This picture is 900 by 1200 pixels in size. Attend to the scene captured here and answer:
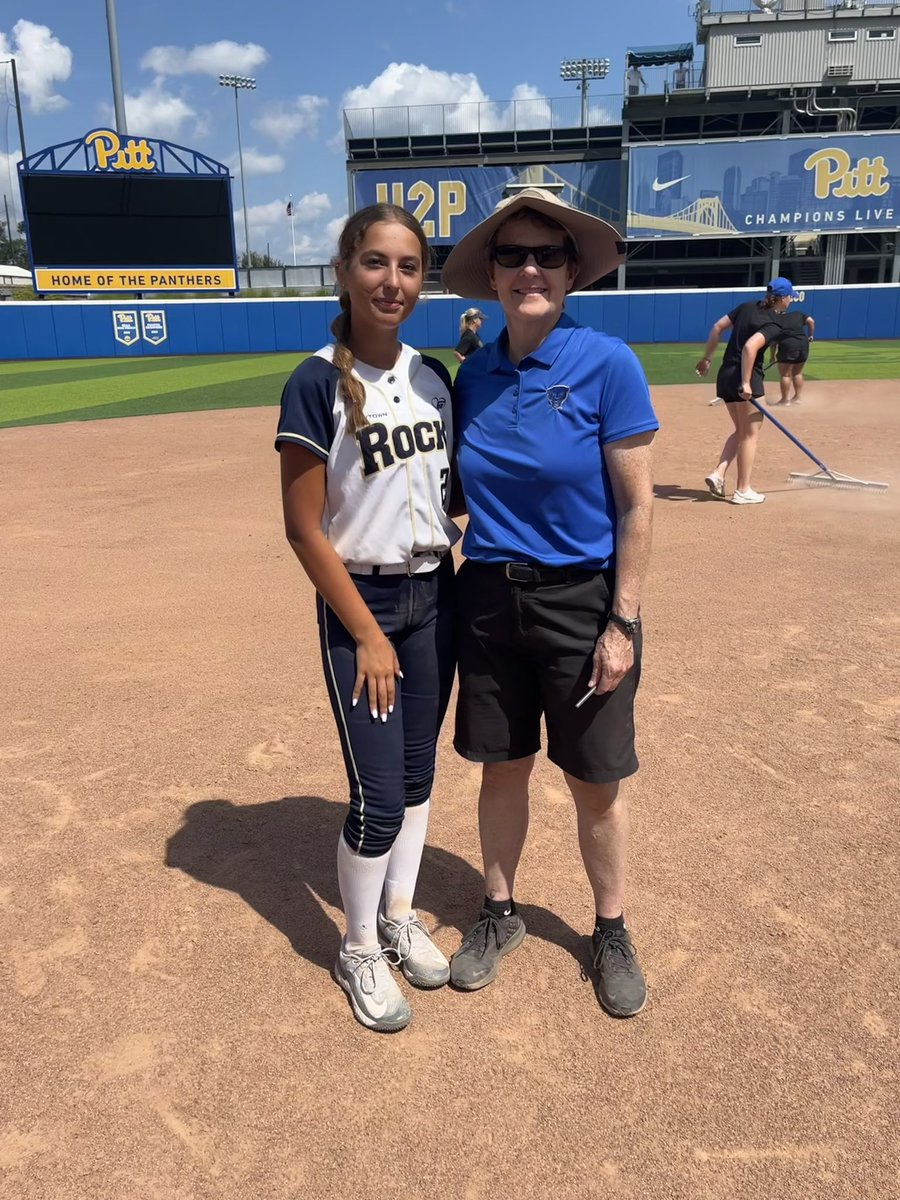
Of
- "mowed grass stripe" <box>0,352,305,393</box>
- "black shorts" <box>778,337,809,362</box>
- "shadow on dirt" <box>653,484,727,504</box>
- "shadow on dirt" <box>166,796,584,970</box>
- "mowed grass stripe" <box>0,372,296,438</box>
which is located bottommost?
"shadow on dirt" <box>166,796,584,970</box>

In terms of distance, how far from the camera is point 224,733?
13.9 ft

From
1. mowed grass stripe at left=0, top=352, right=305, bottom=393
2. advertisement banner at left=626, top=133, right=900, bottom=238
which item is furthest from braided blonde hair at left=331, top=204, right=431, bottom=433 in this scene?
advertisement banner at left=626, top=133, right=900, bottom=238

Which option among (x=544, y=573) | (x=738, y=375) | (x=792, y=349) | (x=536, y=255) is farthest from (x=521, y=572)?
(x=792, y=349)

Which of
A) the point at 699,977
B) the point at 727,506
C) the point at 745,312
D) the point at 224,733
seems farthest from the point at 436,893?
the point at 745,312

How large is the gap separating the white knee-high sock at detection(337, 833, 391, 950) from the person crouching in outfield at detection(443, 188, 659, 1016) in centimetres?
34

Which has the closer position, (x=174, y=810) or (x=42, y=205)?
(x=174, y=810)

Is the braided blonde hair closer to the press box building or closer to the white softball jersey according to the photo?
the white softball jersey

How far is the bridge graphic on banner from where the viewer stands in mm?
40344

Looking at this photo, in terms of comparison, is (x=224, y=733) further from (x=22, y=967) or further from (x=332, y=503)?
(x=332, y=503)

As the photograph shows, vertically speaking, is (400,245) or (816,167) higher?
(816,167)

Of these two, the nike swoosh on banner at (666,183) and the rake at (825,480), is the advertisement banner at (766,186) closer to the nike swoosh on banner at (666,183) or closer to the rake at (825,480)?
the nike swoosh on banner at (666,183)

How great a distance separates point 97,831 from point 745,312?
746 centimetres

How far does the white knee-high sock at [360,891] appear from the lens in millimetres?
2521

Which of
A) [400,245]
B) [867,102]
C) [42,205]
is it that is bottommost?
[400,245]
